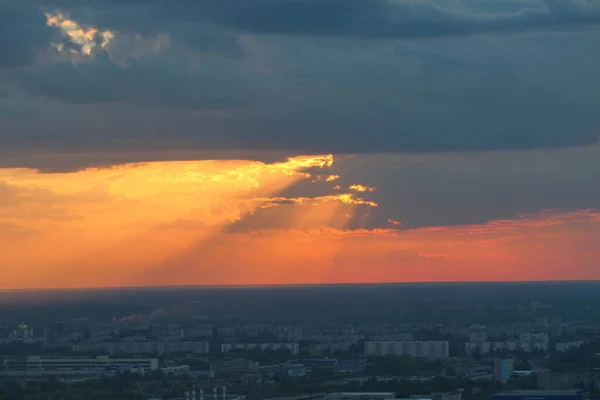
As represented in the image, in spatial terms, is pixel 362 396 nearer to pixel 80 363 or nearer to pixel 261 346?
pixel 80 363

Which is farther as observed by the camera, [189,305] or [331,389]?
[189,305]

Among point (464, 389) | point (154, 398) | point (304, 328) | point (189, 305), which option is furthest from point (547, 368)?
point (189, 305)

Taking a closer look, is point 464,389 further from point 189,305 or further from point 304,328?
point 189,305

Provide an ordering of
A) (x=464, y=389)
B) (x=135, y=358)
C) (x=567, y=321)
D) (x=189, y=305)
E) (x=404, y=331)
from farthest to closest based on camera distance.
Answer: (x=189, y=305), (x=567, y=321), (x=404, y=331), (x=135, y=358), (x=464, y=389)

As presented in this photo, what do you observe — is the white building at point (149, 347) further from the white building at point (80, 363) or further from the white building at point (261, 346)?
the white building at point (80, 363)

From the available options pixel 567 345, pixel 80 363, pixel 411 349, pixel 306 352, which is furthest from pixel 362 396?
pixel 306 352

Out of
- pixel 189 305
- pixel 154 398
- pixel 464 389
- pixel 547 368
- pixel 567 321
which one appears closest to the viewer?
pixel 154 398

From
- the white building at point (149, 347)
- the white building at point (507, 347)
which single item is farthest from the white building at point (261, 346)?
the white building at point (507, 347)
